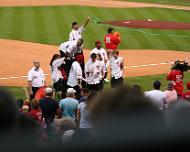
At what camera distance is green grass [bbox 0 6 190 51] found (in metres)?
23.8

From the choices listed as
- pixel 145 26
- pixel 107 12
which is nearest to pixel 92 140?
pixel 145 26

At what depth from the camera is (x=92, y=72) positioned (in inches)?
541

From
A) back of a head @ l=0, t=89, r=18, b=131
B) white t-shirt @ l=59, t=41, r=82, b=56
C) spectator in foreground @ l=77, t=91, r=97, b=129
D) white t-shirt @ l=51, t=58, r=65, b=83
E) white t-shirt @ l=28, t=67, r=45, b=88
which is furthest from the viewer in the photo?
white t-shirt @ l=59, t=41, r=82, b=56

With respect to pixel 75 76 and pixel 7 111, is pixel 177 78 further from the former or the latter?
pixel 7 111

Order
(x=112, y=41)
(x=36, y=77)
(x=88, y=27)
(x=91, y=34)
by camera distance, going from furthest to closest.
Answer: (x=88, y=27), (x=91, y=34), (x=112, y=41), (x=36, y=77)

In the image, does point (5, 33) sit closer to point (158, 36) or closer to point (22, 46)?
point (22, 46)

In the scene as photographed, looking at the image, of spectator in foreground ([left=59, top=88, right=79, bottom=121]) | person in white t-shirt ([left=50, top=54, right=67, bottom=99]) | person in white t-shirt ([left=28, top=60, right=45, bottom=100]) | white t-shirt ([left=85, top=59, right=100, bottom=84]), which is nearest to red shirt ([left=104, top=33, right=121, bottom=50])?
white t-shirt ([left=85, top=59, right=100, bottom=84])

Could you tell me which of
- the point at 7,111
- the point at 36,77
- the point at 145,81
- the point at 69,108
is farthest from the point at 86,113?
the point at 145,81

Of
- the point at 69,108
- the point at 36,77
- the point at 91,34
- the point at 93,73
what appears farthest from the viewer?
the point at 91,34

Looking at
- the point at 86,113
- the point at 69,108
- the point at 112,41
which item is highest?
the point at 112,41

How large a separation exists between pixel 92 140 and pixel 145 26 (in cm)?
2717

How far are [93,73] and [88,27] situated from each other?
47.5 feet

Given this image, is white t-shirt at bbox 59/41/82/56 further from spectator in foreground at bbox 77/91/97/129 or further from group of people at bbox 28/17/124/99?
spectator in foreground at bbox 77/91/97/129

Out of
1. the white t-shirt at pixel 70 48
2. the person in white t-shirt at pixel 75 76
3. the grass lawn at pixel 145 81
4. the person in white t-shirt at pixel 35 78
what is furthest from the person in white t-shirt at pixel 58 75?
the grass lawn at pixel 145 81
